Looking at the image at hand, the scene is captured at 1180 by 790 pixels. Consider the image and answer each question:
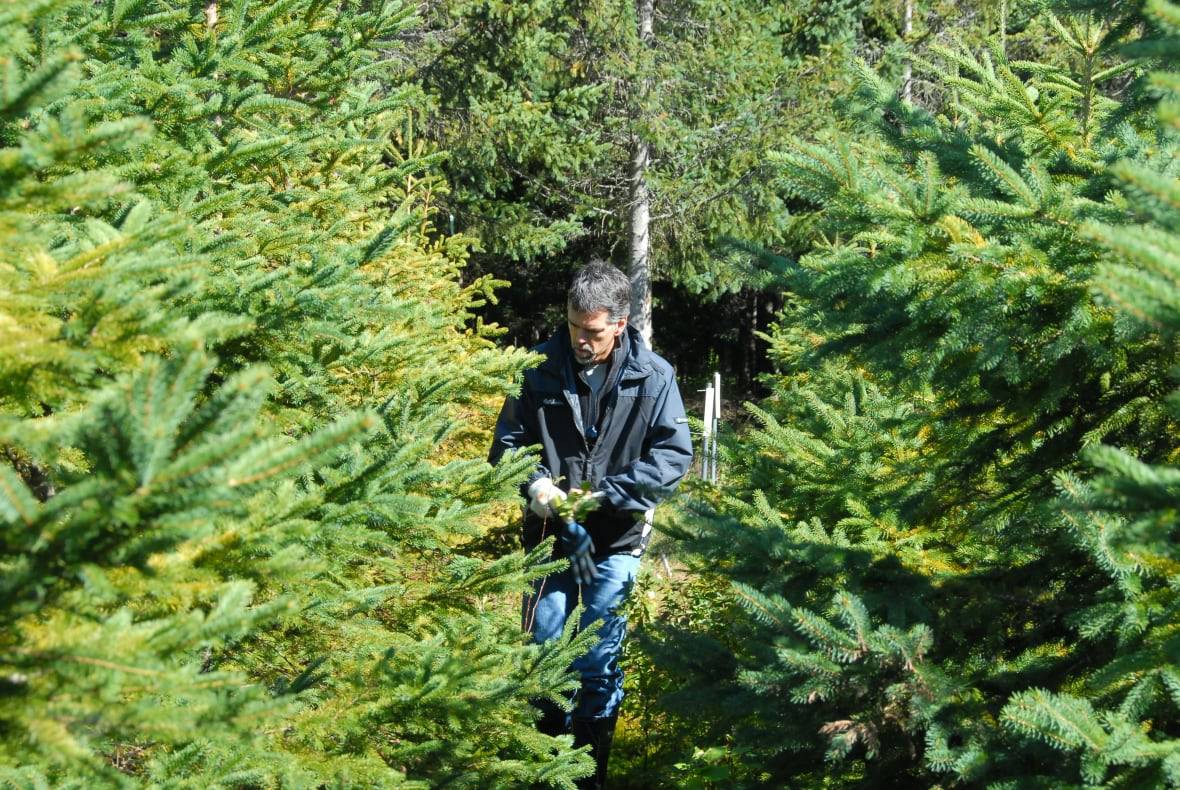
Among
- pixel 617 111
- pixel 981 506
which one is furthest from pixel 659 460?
pixel 617 111

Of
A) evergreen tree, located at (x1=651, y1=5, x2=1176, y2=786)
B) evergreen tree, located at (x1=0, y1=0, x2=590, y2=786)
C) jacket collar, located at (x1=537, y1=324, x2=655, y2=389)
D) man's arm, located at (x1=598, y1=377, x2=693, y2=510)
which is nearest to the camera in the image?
evergreen tree, located at (x1=0, y1=0, x2=590, y2=786)

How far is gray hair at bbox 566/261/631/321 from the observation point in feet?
13.6

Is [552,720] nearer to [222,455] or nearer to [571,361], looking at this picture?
[571,361]

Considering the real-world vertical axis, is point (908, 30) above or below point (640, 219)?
above

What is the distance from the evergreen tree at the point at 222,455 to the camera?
1.63m

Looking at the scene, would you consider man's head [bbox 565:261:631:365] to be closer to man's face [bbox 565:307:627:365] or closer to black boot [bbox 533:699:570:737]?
man's face [bbox 565:307:627:365]

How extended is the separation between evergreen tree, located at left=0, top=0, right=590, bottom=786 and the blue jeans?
0.48 feet

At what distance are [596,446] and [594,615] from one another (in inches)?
28.2

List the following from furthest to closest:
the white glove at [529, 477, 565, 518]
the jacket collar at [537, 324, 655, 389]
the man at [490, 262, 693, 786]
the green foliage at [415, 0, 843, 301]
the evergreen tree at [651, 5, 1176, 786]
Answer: the green foliage at [415, 0, 843, 301], the jacket collar at [537, 324, 655, 389], the man at [490, 262, 693, 786], the white glove at [529, 477, 565, 518], the evergreen tree at [651, 5, 1176, 786]

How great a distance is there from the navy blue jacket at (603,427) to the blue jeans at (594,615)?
0.39 feet

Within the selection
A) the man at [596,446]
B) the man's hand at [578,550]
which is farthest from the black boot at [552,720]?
the man's hand at [578,550]

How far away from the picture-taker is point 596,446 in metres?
4.36

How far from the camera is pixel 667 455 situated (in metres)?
4.27

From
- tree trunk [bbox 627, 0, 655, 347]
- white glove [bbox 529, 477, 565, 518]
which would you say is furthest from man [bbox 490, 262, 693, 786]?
tree trunk [bbox 627, 0, 655, 347]
